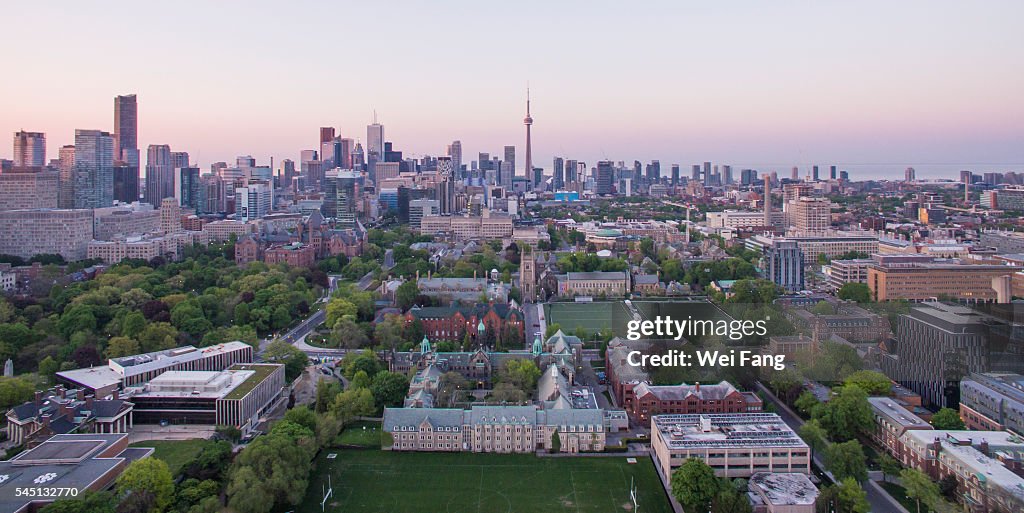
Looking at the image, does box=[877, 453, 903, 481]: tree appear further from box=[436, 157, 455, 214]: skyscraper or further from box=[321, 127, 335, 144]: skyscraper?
box=[321, 127, 335, 144]: skyscraper

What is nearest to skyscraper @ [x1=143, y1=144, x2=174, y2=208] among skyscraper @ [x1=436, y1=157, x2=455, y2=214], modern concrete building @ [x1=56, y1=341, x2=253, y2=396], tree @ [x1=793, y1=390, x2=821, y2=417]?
skyscraper @ [x1=436, y1=157, x2=455, y2=214]

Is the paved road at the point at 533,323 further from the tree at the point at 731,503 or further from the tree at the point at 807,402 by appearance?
the tree at the point at 731,503

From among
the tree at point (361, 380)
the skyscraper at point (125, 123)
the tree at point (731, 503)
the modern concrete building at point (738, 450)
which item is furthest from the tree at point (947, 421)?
the skyscraper at point (125, 123)

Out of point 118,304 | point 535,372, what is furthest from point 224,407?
point 118,304

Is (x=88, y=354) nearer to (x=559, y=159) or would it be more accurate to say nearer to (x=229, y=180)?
(x=229, y=180)

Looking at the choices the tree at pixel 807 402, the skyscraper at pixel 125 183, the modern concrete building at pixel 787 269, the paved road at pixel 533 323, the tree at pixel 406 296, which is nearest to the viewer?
the tree at pixel 807 402

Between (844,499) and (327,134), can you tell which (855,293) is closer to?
(844,499)
